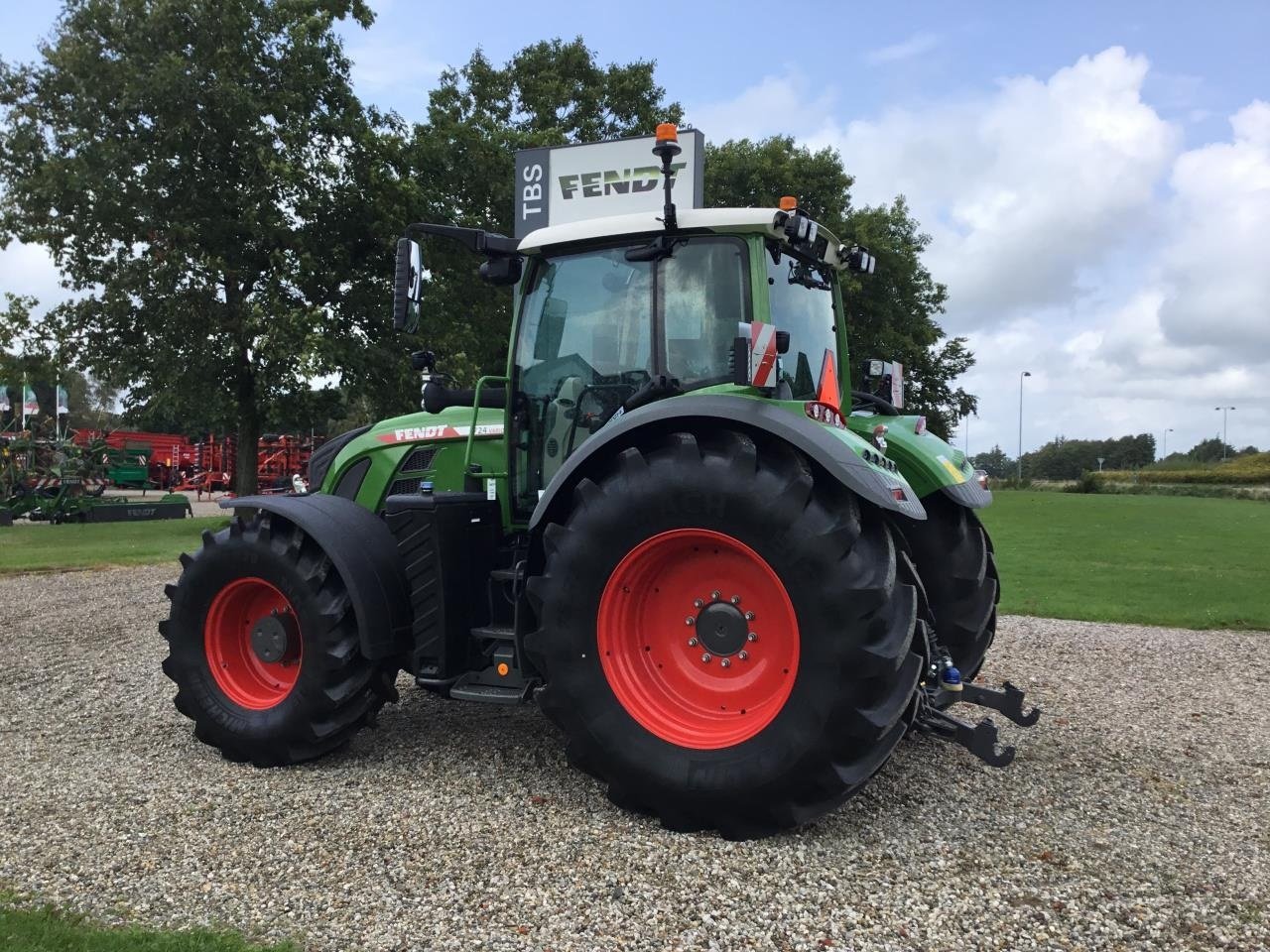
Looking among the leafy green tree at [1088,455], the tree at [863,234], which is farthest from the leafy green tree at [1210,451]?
the tree at [863,234]

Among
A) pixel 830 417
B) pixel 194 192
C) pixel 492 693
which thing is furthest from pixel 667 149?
pixel 194 192

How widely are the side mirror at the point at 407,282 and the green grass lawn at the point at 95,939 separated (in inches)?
104

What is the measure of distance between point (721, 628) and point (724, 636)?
0.12 feet

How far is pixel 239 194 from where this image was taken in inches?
727

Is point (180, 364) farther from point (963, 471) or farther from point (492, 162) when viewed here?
point (963, 471)

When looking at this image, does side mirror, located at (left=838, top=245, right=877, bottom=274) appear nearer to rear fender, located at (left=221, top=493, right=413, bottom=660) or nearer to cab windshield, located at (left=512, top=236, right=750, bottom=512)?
cab windshield, located at (left=512, top=236, right=750, bottom=512)

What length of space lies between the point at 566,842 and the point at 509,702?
2.71 feet

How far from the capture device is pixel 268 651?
4773 mm

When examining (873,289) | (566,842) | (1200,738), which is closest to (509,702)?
(566,842)

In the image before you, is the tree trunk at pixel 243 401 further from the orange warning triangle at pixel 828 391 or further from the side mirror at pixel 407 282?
the orange warning triangle at pixel 828 391

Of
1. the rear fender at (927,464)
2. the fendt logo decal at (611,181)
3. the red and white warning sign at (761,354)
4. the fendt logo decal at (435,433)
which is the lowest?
the rear fender at (927,464)

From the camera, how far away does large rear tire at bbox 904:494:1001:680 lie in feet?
16.6

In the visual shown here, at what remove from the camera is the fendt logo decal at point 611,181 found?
9.76 m

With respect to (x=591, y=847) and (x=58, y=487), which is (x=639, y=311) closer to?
(x=591, y=847)
